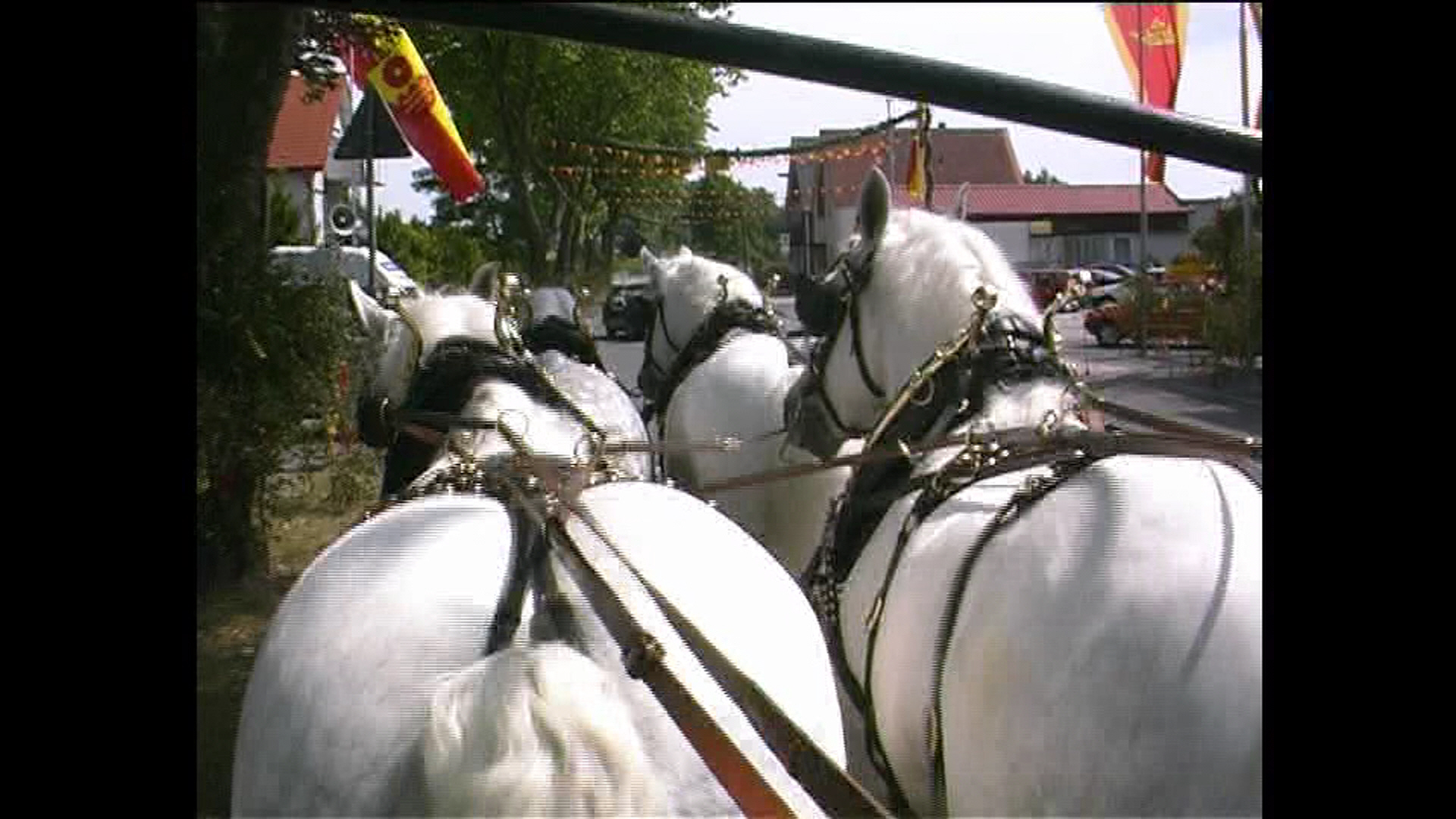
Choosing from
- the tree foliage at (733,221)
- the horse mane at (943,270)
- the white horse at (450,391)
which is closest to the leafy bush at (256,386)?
the white horse at (450,391)

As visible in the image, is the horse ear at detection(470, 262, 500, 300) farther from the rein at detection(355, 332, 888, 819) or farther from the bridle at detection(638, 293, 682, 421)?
the bridle at detection(638, 293, 682, 421)

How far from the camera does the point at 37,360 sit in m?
1.20

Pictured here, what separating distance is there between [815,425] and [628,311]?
4.81 metres

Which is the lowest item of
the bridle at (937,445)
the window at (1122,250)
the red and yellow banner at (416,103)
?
the bridle at (937,445)

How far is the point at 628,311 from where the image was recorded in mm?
8648

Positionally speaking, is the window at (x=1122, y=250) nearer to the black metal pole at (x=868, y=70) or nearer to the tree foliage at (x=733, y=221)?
the tree foliage at (x=733, y=221)

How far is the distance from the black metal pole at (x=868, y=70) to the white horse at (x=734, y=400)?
3.02 metres

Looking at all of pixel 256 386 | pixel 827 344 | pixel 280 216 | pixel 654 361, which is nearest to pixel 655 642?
pixel 827 344

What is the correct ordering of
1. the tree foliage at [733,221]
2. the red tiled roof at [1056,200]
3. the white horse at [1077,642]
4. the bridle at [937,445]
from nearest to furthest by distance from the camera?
the white horse at [1077,642] → the bridle at [937,445] → the red tiled roof at [1056,200] → the tree foliage at [733,221]

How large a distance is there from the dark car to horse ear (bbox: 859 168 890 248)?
3.79m

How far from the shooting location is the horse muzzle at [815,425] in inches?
155

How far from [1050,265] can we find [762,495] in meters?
1.65
